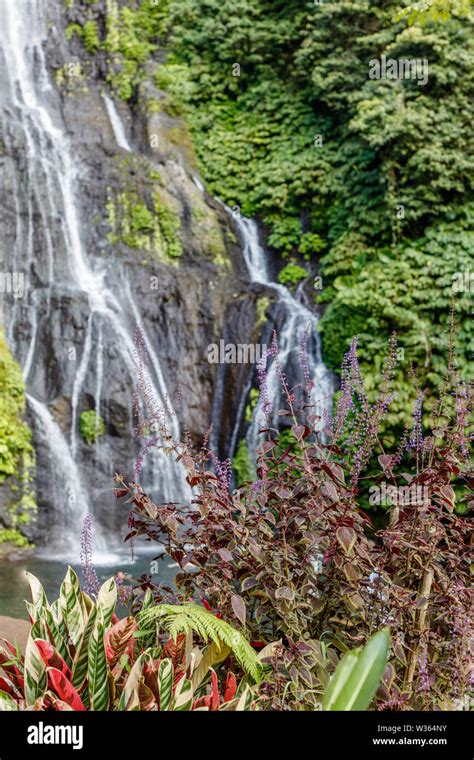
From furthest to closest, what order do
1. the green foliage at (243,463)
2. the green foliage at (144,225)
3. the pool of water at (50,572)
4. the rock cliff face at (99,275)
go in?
the green foliage at (144,225) < the green foliage at (243,463) < the rock cliff face at (99,275) < the pool of water at (50,572)

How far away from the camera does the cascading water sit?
433 inches

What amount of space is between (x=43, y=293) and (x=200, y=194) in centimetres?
396

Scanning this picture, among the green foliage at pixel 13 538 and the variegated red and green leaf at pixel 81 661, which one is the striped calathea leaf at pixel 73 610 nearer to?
the variegated red and green leaf at pixel 81 661

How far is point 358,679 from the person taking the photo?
212 cm

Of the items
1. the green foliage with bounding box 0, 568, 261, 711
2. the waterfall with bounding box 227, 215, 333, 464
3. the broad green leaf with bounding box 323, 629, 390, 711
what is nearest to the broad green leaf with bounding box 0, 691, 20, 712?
the green foliage with bounding box 0, 568, 261, 711

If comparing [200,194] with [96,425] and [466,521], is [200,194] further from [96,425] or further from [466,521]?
[466,521]

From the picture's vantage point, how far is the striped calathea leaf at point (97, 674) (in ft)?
7.79

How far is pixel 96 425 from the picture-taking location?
1118 cm

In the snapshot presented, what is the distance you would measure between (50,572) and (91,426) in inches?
101

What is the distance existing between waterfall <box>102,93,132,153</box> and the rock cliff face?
0.03 meters

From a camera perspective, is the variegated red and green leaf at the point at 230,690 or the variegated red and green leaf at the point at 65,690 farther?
the variegated red and green leaf at the point at 230,690

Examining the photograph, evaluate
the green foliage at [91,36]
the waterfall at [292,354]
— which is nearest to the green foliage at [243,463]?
the waterfall at [292,354]

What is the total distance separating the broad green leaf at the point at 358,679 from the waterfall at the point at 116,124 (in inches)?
528

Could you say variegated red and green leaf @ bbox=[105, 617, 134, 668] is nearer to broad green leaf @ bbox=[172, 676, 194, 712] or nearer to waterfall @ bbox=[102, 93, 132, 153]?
broad green leaf @ bbox=[172, 676, 194, 712]
